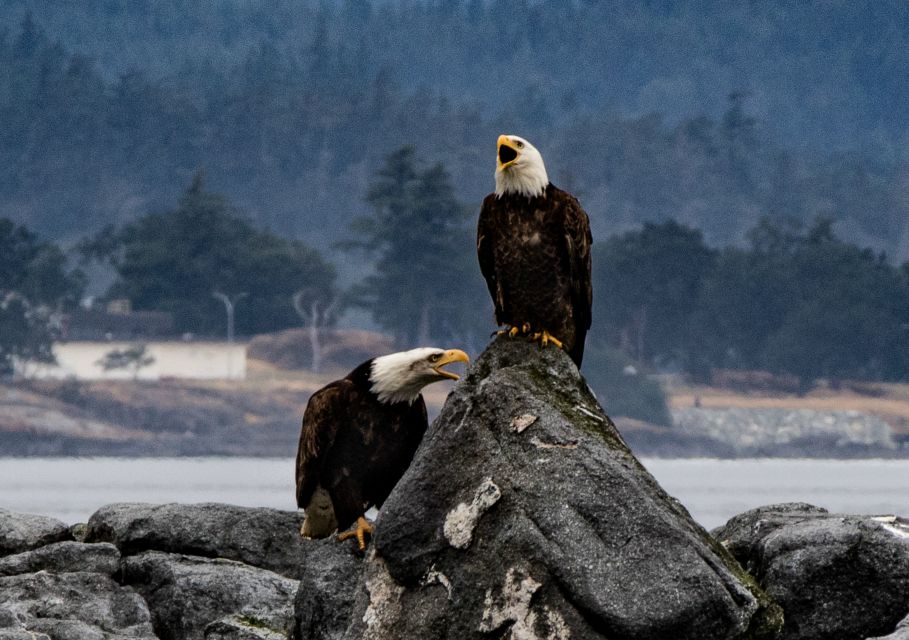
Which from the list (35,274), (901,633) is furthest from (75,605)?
(35,274)

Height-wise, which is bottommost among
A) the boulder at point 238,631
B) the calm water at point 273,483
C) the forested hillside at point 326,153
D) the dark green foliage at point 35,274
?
the calm water at point 273,483

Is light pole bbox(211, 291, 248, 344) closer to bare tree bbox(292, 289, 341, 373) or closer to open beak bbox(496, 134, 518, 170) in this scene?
bare tree bbox(292, 289, 341, 373)

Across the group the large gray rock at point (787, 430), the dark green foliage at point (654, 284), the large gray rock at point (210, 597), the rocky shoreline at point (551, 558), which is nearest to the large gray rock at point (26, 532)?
the large gray rock at point (210, 597)

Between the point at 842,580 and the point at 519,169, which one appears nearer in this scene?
the point at 842,580

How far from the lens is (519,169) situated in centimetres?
750

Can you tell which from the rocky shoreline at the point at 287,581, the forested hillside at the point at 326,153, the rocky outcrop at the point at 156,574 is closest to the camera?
the rocky shoreline at the point at 287,581

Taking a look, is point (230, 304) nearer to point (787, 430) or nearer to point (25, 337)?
point (25, 337)

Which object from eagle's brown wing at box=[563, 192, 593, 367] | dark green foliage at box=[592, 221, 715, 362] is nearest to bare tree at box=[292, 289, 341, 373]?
dark green foliage at box=[592, 221, 715, 362]

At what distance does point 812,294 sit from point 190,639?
95.5 m

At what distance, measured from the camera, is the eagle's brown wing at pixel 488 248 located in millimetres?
7820

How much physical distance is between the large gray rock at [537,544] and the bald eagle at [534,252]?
698 millimetres

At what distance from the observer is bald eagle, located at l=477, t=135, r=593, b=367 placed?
25.2 feet

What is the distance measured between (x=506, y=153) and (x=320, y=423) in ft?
5.16

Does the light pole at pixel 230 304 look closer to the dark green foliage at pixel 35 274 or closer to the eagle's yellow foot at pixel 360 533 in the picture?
the dark green foliage at pixel 35 274
